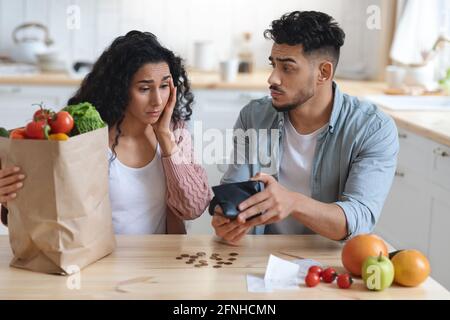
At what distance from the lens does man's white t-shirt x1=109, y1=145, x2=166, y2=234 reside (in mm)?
2031

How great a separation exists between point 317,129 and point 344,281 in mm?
777

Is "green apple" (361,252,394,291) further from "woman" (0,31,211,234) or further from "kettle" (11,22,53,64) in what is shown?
"kettle" (11,22,53,64)

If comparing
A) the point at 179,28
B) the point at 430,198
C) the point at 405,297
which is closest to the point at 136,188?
the point at 405,297

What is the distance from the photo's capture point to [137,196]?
2.05m

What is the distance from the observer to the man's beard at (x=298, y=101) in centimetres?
210

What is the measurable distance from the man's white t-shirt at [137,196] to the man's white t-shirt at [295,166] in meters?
0.35

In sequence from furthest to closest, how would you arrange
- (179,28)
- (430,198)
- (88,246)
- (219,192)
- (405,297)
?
(179,28), (430,198), (219,192), (88,246), (405,297)

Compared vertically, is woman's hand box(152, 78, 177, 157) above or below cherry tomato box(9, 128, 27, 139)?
below

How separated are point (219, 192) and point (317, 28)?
2.36 feet

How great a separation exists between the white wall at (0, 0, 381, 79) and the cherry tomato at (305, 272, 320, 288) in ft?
10.6

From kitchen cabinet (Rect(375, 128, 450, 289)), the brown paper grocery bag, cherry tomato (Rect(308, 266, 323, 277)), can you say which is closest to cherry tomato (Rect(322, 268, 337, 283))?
cherry tomato (Rect(308, 266, 323, 277))

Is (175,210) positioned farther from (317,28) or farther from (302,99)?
(317,28)

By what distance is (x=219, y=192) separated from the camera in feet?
5.40

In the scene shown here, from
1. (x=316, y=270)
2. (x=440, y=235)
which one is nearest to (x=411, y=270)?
(x=316, y=270)
